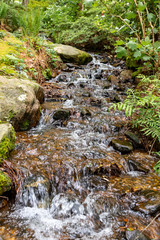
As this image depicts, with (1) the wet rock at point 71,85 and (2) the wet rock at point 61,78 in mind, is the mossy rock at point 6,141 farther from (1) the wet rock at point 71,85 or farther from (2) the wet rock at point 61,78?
(2) the wet rock at point 61,78

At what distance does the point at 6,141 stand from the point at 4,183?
80 cm

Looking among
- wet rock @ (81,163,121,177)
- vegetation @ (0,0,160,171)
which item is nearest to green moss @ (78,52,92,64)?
vegetation @ (0,0,160,171)

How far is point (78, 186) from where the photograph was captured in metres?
2.79

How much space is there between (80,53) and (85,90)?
4066 millimetres

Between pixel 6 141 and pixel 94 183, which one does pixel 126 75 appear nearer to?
pixel 94 183

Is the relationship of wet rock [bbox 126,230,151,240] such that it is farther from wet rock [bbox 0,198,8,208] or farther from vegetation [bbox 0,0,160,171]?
wet rock [bbox 0,198,8,208]

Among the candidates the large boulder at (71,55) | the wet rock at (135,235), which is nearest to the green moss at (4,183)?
the wet rock at (135,235)

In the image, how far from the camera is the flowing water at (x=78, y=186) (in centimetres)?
213

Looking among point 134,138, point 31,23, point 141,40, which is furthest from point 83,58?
point 141,40

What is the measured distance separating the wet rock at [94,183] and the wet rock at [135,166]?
66 centimetres

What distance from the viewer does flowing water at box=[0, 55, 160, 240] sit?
2127 millimetres

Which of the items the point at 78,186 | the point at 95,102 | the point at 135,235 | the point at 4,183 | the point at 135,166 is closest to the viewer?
the point at 135,235

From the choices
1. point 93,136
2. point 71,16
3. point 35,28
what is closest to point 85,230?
point 93,136

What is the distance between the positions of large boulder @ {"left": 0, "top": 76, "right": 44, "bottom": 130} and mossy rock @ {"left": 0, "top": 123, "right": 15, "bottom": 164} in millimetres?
560
